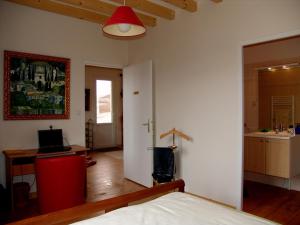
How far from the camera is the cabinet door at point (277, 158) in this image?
137 inches

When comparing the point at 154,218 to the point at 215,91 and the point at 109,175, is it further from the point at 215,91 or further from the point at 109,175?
the point at 109,175

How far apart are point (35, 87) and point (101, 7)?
1.48 meters

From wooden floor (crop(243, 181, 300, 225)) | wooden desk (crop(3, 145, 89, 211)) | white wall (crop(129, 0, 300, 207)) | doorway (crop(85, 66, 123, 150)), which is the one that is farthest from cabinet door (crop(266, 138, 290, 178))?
A: doorway (crop(85, 66, 123, 150))

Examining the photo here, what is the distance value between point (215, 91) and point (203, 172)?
110cm

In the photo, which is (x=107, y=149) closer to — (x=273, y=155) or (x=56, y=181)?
(x=273, y=155)

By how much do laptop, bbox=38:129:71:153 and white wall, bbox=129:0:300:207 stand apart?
1.53 meters

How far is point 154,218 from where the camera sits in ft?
4.59

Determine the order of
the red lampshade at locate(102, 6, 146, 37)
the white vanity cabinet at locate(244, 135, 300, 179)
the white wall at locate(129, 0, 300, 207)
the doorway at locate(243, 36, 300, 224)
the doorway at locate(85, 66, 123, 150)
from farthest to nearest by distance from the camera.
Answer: the doorway at locate(85, 66, 123, 150) → the white vanity cabinet at locate(244, 135, 300, 179) → the doorway at locate(243, 36, 300, 224) → the white wall at locate(129, 0, 300, 207) → the red lampshade at locate(102, 6, 146, 37)

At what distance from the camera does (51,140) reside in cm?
Result: 350

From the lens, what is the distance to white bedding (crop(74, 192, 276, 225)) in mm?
1353

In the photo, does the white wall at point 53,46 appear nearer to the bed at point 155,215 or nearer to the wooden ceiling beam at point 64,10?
the wooden ceiling beam at point 64,10

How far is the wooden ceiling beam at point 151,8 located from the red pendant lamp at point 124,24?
1.13 metres

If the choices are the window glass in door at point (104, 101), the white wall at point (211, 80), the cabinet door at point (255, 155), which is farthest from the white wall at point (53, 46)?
the window glass in door at point (104, 101)

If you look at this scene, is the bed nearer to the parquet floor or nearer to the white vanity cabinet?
the parquet floor
